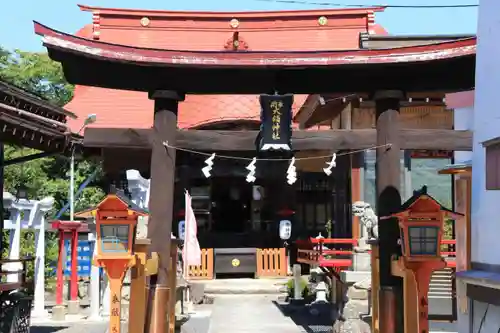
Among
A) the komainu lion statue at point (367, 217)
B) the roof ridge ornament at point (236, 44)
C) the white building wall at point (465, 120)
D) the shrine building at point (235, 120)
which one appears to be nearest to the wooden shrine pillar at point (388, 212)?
the white building wall at point (465, 120)

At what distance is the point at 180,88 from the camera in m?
9.87

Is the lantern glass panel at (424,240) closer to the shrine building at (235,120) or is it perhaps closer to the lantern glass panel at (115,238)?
the lantern glass panel at (115,238)

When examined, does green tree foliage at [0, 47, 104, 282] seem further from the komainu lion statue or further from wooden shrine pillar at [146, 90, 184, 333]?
wooden shrine pillar at [146, 90, 184, 333]

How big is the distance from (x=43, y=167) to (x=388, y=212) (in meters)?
21.3

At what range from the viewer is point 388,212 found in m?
9.45

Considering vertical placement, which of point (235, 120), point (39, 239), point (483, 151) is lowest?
point (39, 239)

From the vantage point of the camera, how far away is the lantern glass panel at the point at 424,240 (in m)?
8.32

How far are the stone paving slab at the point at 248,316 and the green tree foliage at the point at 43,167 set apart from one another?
7.52m

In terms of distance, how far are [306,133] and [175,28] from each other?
64.4 ft

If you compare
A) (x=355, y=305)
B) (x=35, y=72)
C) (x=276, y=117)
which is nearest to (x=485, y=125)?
(x=276, y=117)

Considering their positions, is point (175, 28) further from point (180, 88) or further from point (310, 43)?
point (180, 88)

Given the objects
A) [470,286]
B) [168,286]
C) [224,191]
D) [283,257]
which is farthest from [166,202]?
[224,191]

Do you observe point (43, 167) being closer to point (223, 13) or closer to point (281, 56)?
point (223, 13)

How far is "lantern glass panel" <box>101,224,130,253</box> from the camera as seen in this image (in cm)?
852
